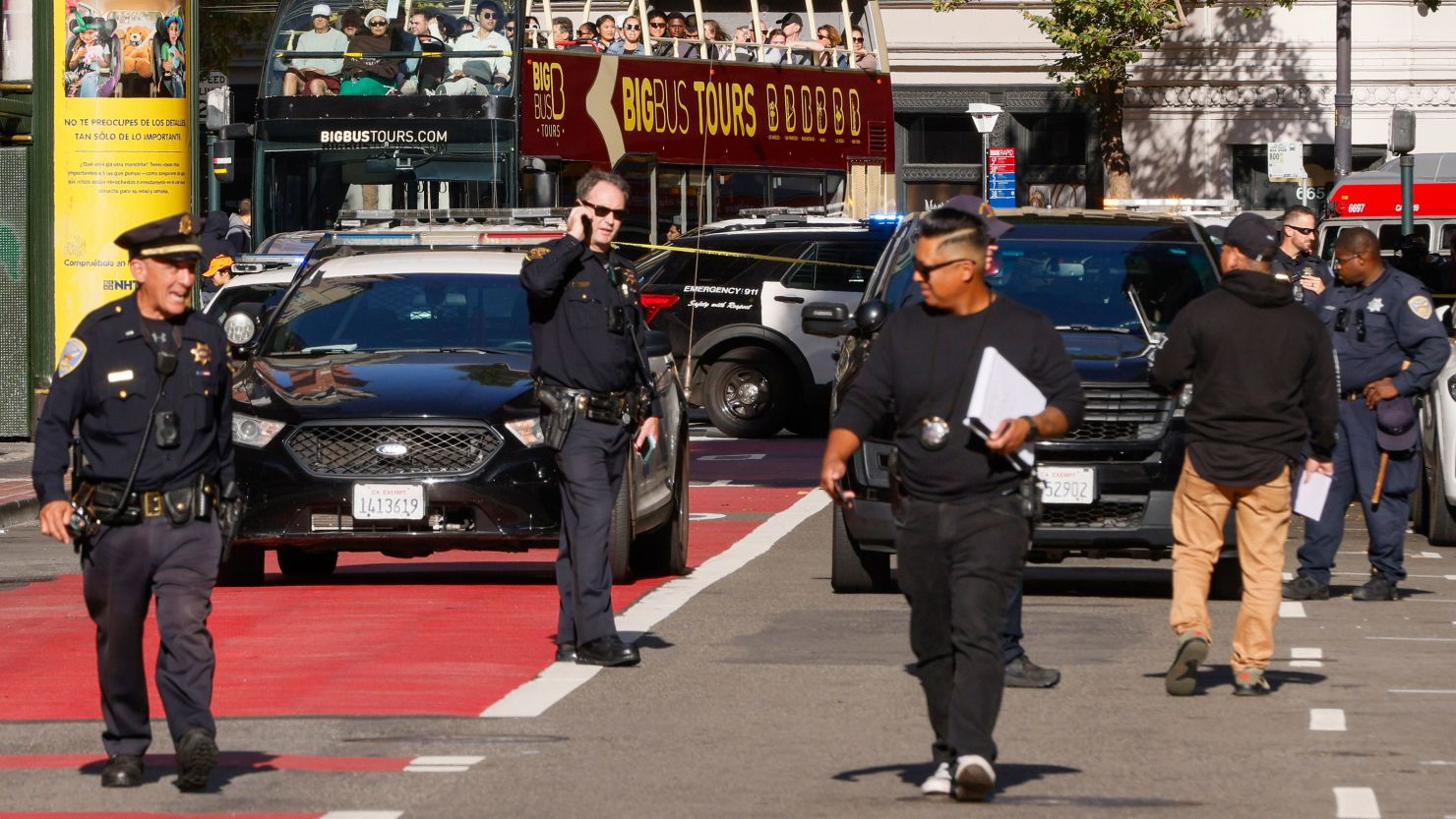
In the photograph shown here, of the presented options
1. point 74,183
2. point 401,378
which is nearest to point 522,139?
point 74,183

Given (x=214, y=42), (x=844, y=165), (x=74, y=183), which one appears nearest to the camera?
(x=74, y=183)

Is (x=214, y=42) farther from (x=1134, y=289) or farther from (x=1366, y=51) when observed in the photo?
(x=1134, y=289)

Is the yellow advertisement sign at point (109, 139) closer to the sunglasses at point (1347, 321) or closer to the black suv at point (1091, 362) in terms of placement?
the black suv at point (1091, 362)

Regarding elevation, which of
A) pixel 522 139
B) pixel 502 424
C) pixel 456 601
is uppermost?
pixel 522 139

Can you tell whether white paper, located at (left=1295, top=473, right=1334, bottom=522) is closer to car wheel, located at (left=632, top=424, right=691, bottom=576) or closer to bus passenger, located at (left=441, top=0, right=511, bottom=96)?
car wheel, located at (left=632, top=424, right=691, bottom=576)

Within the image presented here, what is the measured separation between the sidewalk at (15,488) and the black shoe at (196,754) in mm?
9202

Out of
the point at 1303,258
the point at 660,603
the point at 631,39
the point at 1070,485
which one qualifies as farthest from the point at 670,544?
the point at 631,39

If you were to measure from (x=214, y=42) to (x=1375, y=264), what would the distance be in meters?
32.5

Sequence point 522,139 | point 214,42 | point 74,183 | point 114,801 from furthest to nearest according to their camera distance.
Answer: point 214,42 < point 522,139 < point 74,183 < point 114,801

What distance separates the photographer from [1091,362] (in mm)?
13250

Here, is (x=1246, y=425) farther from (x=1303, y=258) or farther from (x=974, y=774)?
(x=1303, y=258)

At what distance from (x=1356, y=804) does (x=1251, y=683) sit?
226cm

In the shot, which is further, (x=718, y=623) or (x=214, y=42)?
(x=214, y=42)

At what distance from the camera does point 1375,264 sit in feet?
45.8
